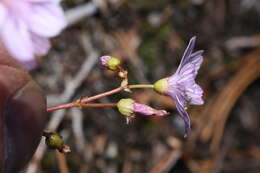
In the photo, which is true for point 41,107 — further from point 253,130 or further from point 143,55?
point 253,130

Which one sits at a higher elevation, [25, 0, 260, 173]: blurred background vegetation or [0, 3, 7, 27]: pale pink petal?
[0, 3, 7, 27]: pale pink petal

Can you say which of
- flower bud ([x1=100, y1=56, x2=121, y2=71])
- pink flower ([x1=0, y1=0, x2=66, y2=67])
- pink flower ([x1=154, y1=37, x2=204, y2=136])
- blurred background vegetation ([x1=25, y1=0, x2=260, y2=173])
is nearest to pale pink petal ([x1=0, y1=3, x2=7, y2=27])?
pink flower ([x1=0, y1=0, x2=66, y2=67])

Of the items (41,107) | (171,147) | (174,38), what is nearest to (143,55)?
(174,38)

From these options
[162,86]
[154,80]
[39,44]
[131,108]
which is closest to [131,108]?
[131,108]

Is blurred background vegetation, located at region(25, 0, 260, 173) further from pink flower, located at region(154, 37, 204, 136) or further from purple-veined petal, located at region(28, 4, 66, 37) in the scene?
purple-veined petal, located at region(28, 4, 66, 37)

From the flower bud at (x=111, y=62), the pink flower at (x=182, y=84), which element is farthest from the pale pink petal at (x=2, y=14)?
the pink flower at (x=182, y=84)

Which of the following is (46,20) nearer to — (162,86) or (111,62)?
(111,62)

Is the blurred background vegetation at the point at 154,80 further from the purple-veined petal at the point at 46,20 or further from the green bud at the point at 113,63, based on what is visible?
the purple-veined petal at the point at 46,20
